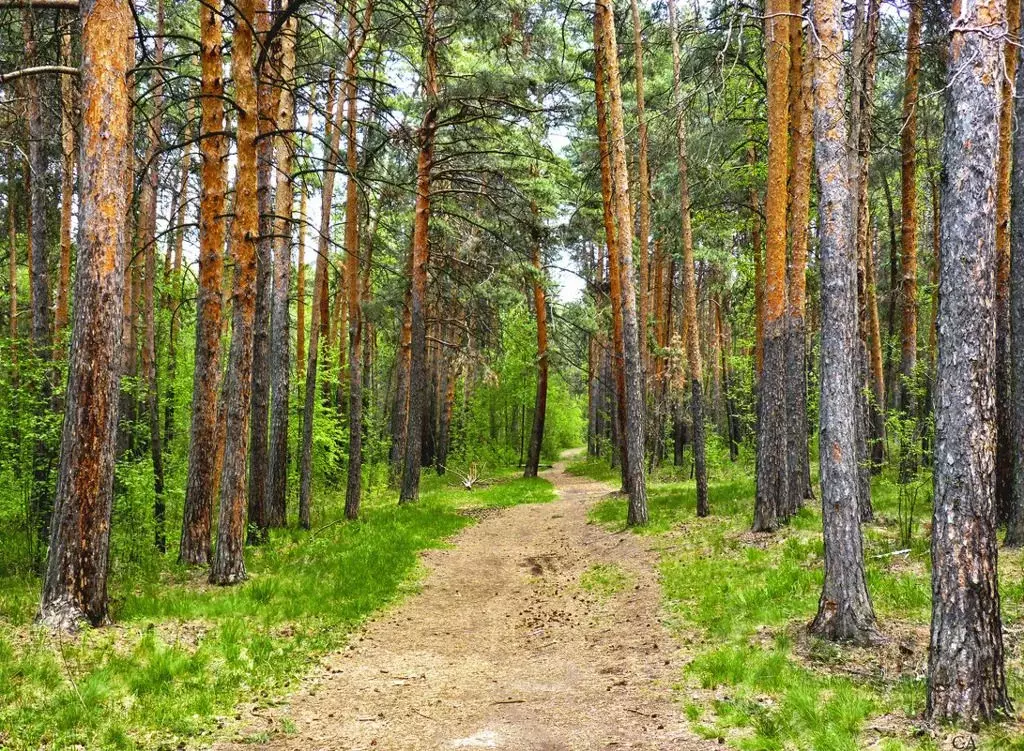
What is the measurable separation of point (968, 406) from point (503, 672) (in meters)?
4.68

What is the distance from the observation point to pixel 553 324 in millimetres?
23656

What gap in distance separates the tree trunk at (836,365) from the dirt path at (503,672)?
5.64 ft

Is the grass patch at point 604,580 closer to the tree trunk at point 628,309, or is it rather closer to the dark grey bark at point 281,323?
the tree trunk at point 628,309

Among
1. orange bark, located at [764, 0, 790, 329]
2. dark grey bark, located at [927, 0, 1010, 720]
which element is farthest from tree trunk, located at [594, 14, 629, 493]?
dark grey bark, located at [927, 0, 1010, 720]

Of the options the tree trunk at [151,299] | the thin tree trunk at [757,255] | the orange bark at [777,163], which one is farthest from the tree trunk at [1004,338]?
the tree trunk at [151,299]

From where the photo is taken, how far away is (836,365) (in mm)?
6172

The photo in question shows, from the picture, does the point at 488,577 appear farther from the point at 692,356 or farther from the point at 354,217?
the point at 354,217

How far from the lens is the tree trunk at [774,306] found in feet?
35.5

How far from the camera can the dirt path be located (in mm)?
4820

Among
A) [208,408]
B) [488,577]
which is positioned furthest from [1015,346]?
[208,408]

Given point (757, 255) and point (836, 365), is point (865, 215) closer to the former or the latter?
point (757, 255)

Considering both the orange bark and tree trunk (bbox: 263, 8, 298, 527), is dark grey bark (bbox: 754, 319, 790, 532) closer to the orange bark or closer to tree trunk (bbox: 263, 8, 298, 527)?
the orange bark

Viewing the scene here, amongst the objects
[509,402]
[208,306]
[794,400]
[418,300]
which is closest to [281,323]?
[208,306]

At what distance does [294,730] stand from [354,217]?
39.1 feet
